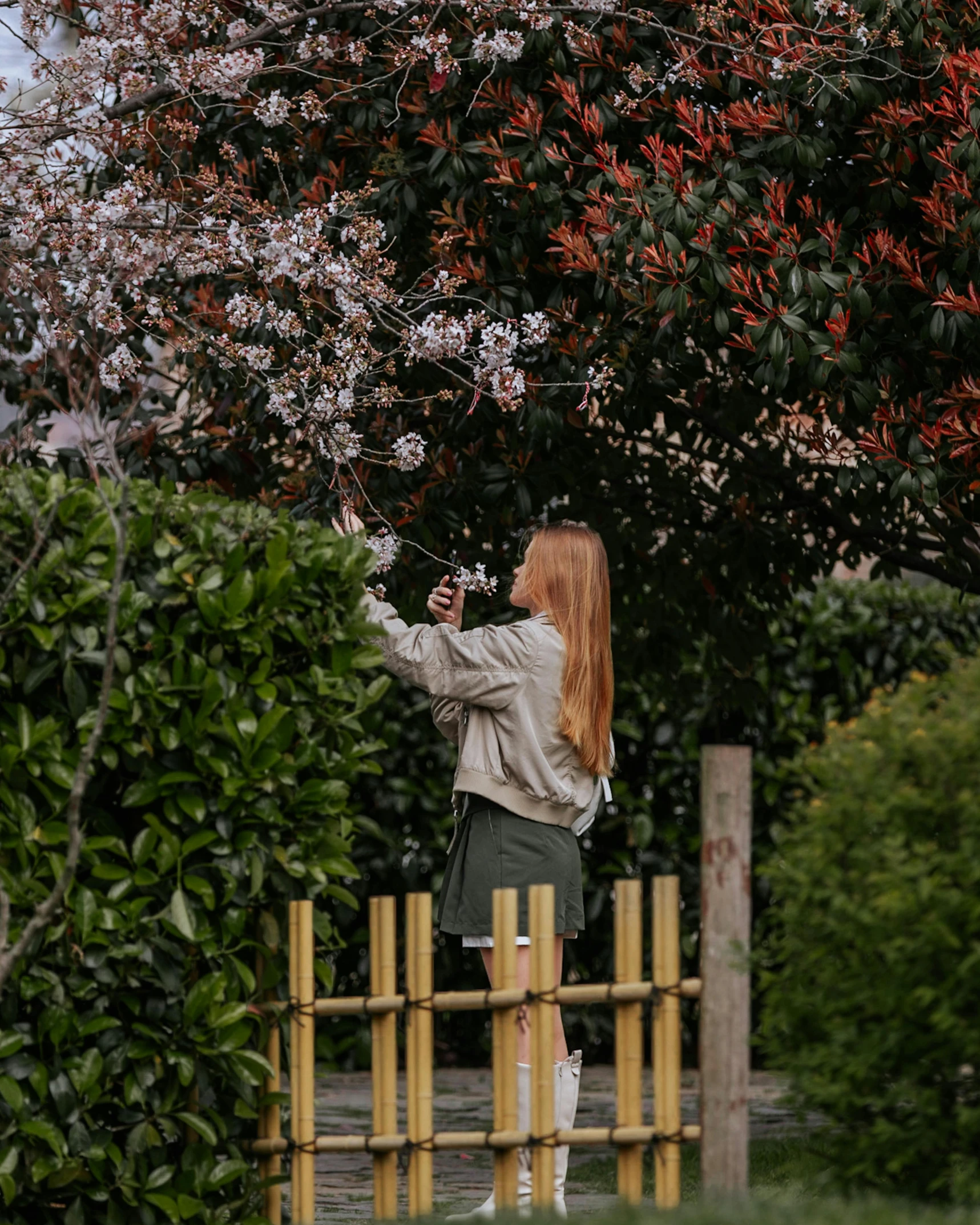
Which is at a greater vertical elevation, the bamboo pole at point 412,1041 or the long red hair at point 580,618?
the long red hair at point 580,618

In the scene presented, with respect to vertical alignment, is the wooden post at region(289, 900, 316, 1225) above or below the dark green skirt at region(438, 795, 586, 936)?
below

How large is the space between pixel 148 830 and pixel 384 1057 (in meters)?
0.83

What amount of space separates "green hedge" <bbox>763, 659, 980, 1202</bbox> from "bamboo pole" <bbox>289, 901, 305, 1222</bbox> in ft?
3.80

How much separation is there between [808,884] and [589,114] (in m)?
2.89

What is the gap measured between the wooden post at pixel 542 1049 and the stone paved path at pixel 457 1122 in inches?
35.9

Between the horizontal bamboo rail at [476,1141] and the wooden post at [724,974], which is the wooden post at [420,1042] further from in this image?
→ the wooden post at [724,974]

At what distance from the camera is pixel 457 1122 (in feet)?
22.5

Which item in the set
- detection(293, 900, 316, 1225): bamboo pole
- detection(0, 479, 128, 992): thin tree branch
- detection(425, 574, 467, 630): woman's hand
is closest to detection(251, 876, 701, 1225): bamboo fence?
detection(293, 900, 316, 1225): bamboo pole

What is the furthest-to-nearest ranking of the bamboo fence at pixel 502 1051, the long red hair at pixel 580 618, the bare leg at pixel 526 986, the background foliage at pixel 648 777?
the background foliage at pixel 648 777 → the long red hair at pixel 580 618 → the bare leg at pixel 526 986 → the bamboo fence at pixel 502 1051

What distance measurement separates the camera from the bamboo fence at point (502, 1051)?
3.76m

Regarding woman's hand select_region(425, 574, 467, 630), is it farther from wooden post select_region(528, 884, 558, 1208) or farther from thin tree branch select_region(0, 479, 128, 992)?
thin tree branch select_region(0, 479, 128, 992)

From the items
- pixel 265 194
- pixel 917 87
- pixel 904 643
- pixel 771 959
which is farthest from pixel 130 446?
pixel 904 643

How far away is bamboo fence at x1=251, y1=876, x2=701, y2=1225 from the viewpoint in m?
3.76

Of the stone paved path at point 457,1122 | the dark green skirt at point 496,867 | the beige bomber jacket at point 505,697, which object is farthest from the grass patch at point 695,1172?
the beige bomber jacket at point 505,697
